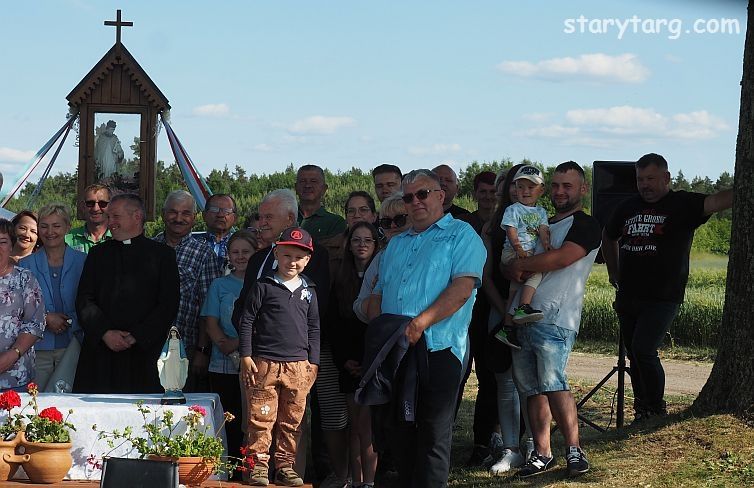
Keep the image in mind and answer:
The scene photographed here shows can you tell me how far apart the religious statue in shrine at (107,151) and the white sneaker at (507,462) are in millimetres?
4560

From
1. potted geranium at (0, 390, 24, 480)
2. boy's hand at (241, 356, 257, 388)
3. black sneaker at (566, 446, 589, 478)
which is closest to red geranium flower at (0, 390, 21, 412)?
potted geranium at (0, 390, 24, 480)

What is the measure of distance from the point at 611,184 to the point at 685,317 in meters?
8.96

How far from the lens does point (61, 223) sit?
21.6 ft

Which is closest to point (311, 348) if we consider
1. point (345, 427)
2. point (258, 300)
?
point (258, 300)

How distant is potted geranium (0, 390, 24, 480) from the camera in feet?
16.1

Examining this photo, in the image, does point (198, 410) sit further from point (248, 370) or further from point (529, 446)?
point (529, 446)

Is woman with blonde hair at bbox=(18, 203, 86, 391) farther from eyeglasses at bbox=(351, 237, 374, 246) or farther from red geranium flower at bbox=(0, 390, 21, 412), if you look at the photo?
eyeglasses at bbox=(351, 237, 374, 246)

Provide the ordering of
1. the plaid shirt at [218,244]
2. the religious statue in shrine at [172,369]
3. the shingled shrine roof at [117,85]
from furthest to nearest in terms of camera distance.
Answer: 1. the shingled shrine roof at [117,85]
2. the plaid shirt at [218,244]
3. the religious statue in shrine at [172,369]

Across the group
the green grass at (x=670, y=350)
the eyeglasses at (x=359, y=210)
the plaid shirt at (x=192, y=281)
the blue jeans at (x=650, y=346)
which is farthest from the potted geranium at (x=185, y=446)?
the green grass at (x=670, y=350)

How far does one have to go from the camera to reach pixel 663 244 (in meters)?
7.36

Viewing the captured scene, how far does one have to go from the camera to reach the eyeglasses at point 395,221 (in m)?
6.19

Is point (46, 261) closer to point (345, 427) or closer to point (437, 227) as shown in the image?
point (345, 427)

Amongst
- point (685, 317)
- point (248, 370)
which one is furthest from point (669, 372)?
point (248, 370)

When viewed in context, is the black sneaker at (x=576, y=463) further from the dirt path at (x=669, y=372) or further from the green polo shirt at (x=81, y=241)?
the dirt path at (x=669, y=372)
